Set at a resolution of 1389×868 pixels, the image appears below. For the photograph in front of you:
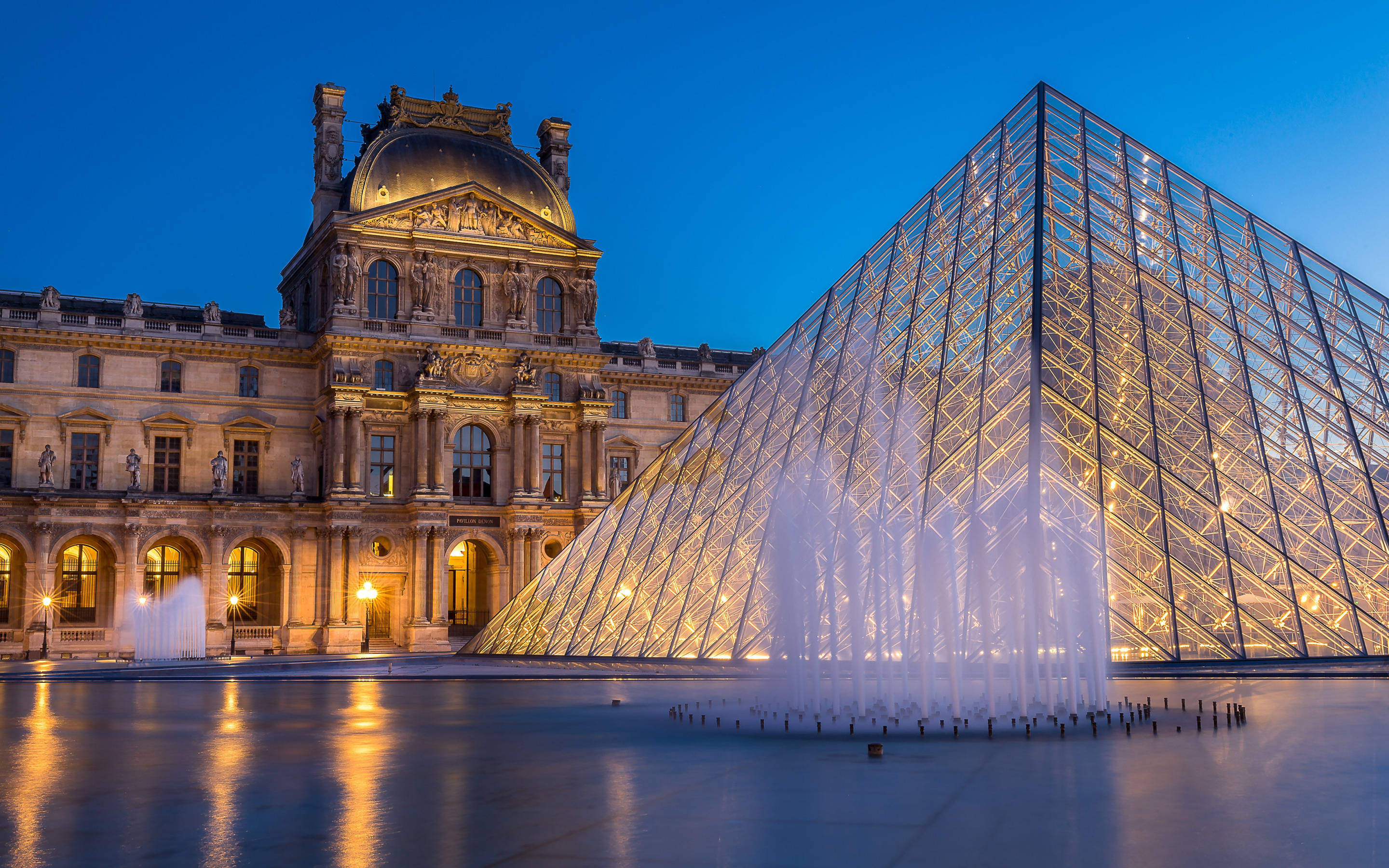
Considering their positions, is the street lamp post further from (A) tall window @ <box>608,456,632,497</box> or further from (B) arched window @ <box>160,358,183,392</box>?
(A) tall window @ <box>608,456,632,497</box>

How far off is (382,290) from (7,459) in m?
15.9

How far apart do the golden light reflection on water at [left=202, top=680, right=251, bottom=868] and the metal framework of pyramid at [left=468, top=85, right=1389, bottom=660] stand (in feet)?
31.9

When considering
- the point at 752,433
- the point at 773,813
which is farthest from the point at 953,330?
the point at 773,813

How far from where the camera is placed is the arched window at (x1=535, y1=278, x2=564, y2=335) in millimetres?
56125

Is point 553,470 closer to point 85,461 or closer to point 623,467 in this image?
point 623,467

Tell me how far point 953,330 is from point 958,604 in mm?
6317

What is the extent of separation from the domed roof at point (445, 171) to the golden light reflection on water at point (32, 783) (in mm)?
37751

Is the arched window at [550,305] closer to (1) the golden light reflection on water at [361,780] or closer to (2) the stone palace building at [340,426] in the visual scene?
(2) the stone palace building at [340,426]

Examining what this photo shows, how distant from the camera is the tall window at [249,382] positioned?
173 ft

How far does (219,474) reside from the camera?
A: 1928 inches

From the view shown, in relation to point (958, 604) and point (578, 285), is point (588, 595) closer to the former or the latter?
point (958, 604)

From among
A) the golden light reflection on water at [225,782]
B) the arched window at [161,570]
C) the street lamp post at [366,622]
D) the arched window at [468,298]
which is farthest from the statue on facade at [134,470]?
the golden light reflection on water at [225,782]

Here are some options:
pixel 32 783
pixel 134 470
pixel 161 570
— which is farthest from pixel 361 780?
pixel 161 570

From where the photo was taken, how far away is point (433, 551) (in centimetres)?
5144
